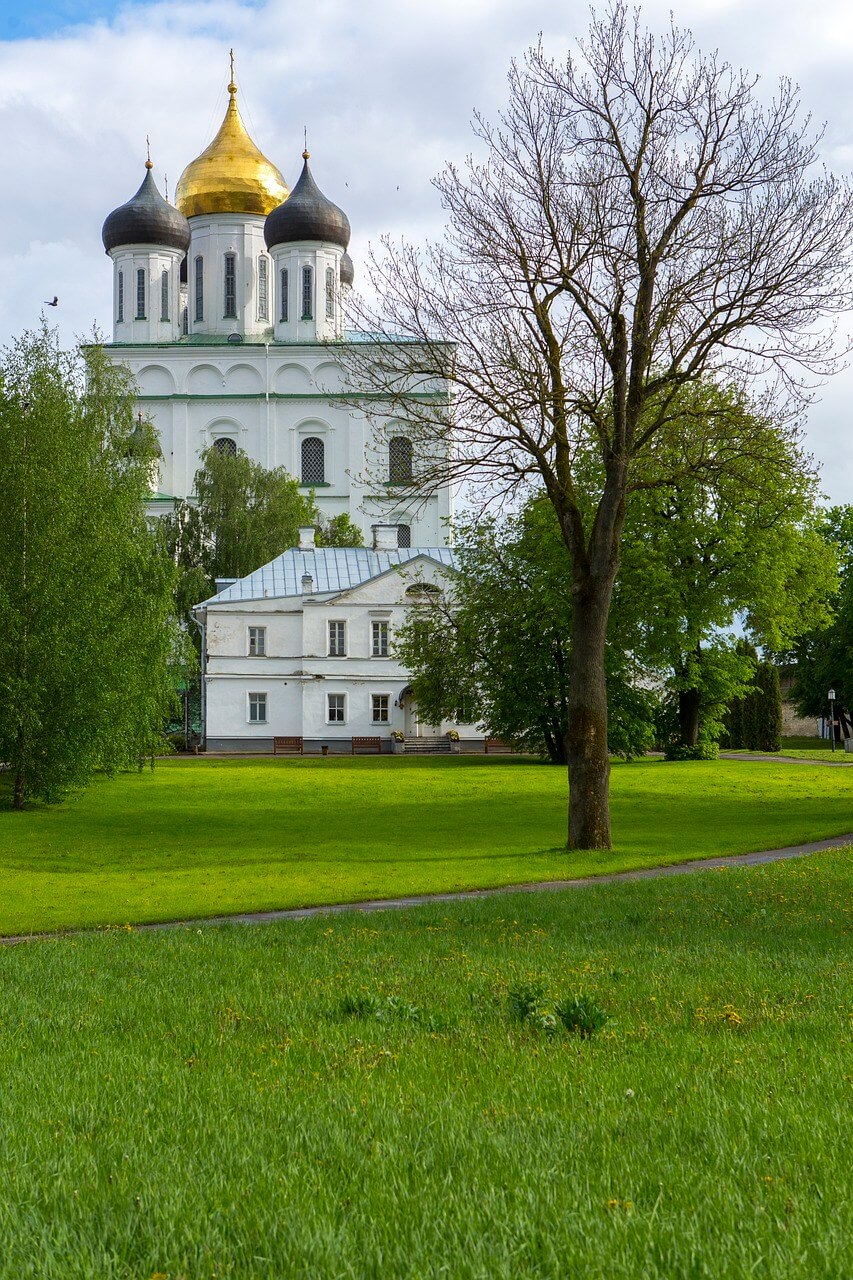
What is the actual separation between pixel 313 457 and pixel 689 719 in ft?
157

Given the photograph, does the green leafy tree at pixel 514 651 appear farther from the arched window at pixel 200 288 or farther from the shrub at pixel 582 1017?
the arched window at pixel 200 288

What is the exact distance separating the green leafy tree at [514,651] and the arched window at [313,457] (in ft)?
145

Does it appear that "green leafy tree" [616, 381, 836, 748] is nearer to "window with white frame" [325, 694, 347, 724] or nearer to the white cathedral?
"window with white frame" [325, 694, 347, 724]

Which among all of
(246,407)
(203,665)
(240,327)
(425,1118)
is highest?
(240,327)

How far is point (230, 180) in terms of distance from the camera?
92.7 metres

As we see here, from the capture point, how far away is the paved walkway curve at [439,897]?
14.1 meters

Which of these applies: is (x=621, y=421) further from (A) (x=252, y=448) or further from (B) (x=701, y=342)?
(A) (x=252, y=448)

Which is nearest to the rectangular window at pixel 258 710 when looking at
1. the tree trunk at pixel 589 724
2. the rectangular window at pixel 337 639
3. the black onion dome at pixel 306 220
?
the rectangular window at pixel 337 639

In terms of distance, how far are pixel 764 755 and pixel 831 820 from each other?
3153 centimetres

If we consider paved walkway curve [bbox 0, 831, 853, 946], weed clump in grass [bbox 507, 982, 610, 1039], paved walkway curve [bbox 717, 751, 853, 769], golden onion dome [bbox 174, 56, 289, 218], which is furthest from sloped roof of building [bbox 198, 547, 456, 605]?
weed clump in grass [bbox 507, 982, 610, 1039]

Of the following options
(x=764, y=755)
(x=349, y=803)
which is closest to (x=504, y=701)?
(x=349, y=803)

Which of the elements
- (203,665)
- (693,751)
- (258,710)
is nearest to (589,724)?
(693,751)

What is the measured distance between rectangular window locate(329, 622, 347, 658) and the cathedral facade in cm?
2316

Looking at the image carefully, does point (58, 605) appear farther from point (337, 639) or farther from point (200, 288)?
point (200, 288)
